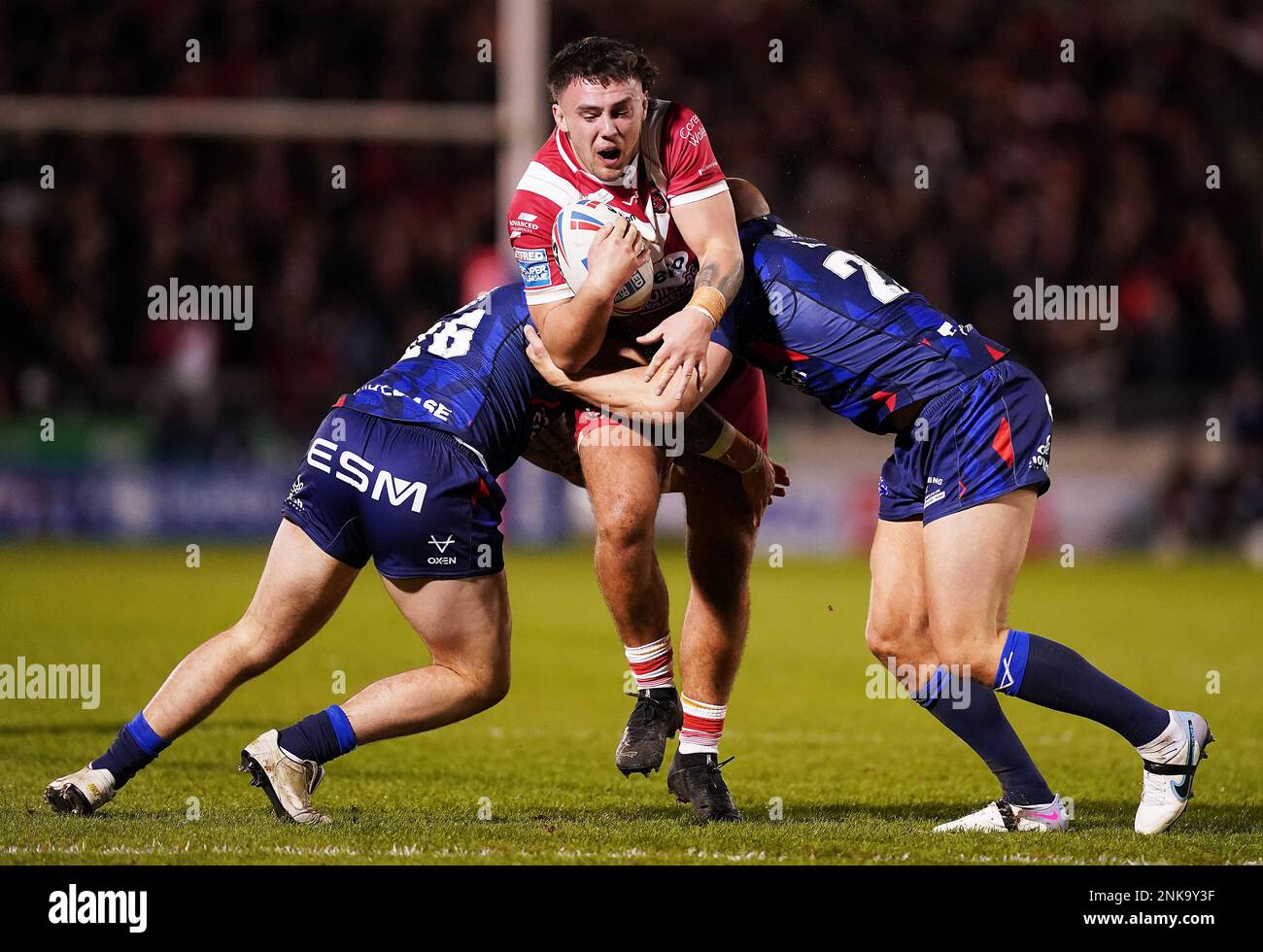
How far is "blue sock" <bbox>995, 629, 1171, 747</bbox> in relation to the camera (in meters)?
5.47

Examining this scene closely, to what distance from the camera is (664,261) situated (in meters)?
5.90

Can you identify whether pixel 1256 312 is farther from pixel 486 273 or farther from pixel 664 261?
pixel 664 261

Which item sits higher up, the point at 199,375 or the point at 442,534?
the point at 199,375

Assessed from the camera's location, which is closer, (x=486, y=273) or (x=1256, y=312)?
(x=486, y=273)

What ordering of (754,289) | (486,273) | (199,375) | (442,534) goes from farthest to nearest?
(199,375), (486,273), (754,289), (442,534)

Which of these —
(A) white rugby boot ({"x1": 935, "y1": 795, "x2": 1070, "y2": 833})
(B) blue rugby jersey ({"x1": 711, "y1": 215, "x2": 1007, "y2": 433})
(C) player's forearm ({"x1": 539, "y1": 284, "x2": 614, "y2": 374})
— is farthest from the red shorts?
(A) white rugby boot ({"x1": 935, "y1": 795, "x2": 1070, "y2": 833})

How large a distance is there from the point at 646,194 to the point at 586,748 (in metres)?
3.10

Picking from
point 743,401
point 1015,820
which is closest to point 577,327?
point 743,401

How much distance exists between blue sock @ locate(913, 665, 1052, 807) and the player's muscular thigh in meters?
0.13

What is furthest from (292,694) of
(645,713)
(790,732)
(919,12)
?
(919,12)

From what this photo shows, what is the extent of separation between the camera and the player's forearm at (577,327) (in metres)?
5.39

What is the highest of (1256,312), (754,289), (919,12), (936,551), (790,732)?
(919,12)

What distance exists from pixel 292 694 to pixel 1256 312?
1488 cm

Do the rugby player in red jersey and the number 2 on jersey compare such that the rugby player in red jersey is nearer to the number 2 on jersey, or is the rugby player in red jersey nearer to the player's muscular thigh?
the number 2 on jersey
